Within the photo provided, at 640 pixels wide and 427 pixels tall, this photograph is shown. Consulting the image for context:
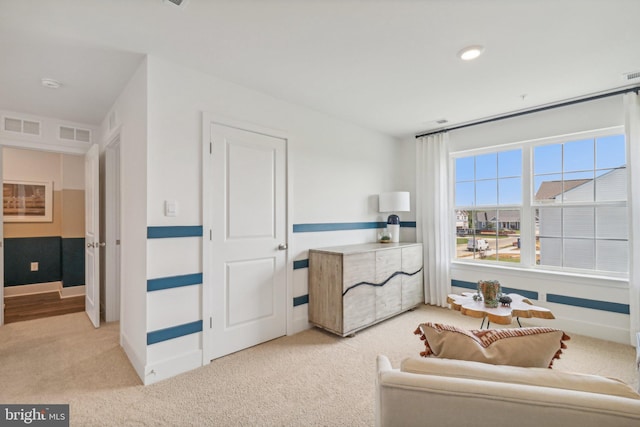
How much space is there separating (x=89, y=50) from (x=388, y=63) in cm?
219

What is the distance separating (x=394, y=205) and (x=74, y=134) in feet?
13.4

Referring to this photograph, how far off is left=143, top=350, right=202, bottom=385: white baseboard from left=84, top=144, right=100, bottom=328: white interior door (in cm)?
160

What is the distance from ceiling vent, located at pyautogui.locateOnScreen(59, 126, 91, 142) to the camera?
356 centimetres

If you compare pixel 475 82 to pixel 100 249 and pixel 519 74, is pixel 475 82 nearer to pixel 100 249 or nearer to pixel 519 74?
pixel 519 74

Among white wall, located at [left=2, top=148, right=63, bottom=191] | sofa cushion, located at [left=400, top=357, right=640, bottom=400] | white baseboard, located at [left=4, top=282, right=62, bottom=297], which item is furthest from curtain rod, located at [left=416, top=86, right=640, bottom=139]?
white baseboard, located at [left=4, top=282, right=62, bottom=297]

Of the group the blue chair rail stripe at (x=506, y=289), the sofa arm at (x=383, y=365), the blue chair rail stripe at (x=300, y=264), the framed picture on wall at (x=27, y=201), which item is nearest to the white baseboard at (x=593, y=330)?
the blue chair rail stripe at (x=506, y=289)

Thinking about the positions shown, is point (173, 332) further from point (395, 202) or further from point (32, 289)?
point (32, 289)

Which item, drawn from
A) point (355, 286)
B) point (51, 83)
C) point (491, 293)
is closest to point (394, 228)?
point (355, 286)

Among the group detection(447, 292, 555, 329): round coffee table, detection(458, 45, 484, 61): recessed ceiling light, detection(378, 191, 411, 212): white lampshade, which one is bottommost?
detection(447, 292, 555, 329): round coffee table

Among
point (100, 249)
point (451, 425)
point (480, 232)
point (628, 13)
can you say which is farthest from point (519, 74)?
point (100, 249)

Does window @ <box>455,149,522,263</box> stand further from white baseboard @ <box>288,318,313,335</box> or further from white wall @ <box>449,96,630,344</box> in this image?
white baseboard @ <box>288,318,313,335</box>

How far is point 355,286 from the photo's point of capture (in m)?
3.06

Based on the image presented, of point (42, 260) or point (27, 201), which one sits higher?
point (27, 201)

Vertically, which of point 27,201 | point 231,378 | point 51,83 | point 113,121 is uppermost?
point 51,83
